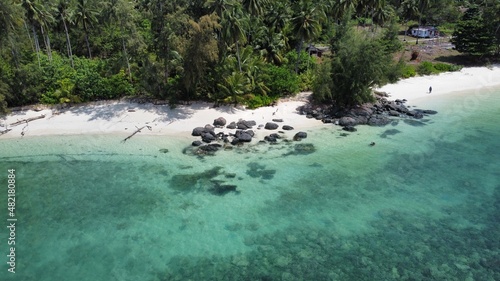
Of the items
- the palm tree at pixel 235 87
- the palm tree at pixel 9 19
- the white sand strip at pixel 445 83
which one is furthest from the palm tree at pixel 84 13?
the white sand strip at pixel 445 83

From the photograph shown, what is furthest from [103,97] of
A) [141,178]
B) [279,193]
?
[279,193]

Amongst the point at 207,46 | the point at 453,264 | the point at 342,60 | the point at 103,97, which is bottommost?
the point at 453,264

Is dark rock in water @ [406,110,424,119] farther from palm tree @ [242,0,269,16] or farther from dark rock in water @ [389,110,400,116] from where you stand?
palm tree @ [242,0,269,16]

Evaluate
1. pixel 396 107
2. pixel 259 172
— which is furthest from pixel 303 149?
pixel 396 107

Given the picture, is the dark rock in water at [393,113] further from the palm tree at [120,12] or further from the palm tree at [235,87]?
the palm tree at [120,12]

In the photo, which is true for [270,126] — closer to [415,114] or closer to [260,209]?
[260,209]

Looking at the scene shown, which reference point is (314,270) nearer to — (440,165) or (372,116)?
(440,165)

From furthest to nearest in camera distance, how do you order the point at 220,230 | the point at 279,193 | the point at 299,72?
the point at 299,72 → the point at 279,193 → the point at 220,230

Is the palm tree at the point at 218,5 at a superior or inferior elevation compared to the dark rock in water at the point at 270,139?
superior
